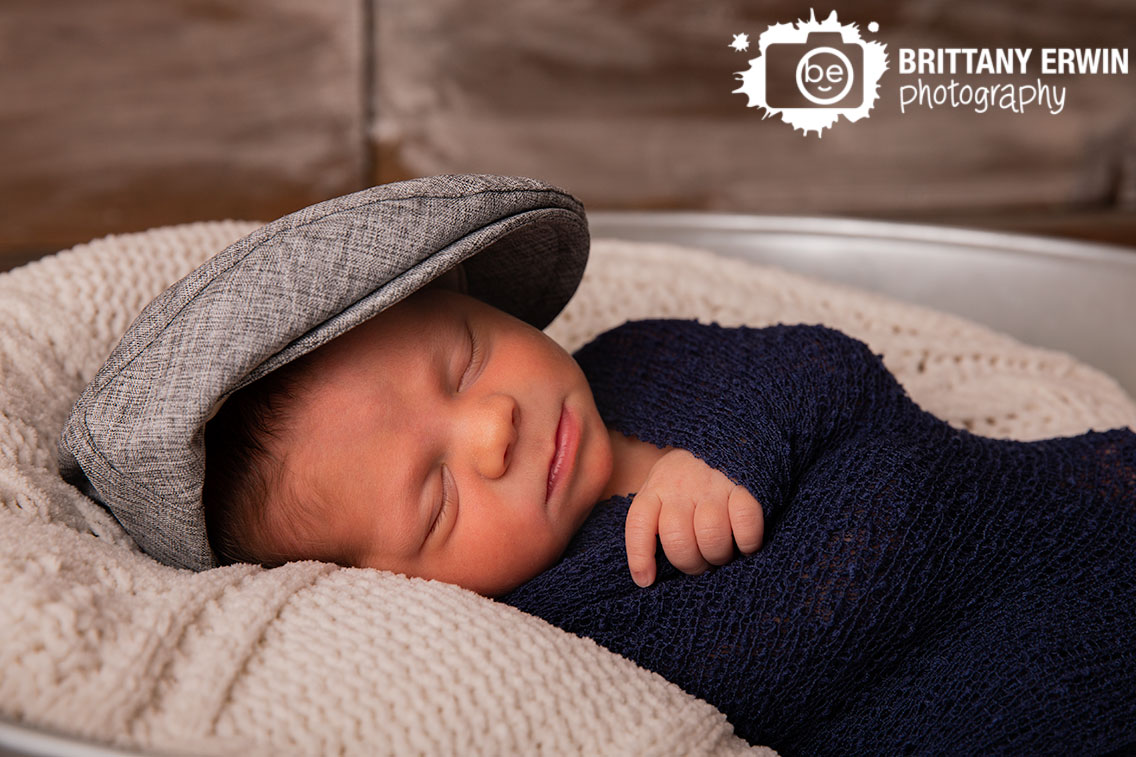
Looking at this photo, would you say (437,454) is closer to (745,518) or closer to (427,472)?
(427,472)

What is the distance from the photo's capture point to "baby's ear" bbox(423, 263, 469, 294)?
2.65ft

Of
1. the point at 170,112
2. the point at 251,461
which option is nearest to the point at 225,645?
the point at 251,461

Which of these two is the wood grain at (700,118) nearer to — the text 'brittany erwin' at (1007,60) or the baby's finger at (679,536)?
the text 'brittany erwin' at (1007,60)

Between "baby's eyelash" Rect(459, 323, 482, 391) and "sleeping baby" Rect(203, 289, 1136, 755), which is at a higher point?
"baby's eyelash" Rect(459, 323, 482, 391)

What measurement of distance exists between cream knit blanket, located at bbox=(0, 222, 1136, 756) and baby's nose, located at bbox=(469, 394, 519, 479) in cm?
9

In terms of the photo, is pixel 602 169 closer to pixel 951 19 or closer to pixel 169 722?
pixel 951 19

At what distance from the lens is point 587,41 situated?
5.71 feet

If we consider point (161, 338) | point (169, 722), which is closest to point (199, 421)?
point (161, 338)

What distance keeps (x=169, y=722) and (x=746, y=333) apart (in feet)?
1.75

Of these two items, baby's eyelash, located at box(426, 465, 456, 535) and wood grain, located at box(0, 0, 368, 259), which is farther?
wood grain, located at box(0, 0, 368, 259)

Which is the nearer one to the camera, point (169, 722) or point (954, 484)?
point (169, 722)

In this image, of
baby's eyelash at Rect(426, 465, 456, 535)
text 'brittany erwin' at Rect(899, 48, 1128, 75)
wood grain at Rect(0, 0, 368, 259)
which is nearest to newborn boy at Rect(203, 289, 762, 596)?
baby's eyelash at Rect(426, 465, 456, 535)

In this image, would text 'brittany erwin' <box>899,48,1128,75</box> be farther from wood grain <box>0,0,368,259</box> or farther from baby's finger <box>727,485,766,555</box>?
baby's finger <box>727,485,766,555</box>

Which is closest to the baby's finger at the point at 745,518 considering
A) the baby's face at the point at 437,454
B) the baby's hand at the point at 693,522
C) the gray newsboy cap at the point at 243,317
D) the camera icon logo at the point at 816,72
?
the baby's hand at the point at 693,522
